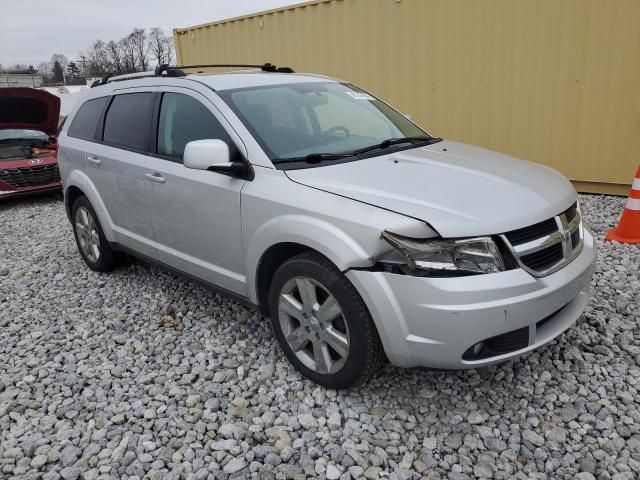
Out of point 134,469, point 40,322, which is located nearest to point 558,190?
point 134,469

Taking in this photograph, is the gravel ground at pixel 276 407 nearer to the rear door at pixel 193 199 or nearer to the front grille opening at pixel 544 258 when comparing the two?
the rear door at pixel 193 199

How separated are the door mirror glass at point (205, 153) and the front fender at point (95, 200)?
Result: 1782 millimetres

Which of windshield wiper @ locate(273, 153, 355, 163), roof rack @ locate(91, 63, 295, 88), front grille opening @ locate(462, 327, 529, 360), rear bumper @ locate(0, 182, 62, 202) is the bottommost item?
rear bumper @ locate(0, 182, 62, 202)

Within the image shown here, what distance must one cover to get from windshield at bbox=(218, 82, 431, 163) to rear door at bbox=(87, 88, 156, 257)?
0.92 meters

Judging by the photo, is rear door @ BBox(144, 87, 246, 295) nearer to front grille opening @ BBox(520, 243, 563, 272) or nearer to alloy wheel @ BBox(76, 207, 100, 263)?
alloy wheel @ BBox(76, 207, 100, 263)

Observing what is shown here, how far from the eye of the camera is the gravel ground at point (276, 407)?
2.29 meters

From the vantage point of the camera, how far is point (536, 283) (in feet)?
Result: 7.39

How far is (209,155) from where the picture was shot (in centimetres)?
273

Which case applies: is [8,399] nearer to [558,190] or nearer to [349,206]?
[349,206]

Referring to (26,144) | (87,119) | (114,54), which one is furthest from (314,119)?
(114,54)

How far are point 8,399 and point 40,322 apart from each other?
1098 millimetres

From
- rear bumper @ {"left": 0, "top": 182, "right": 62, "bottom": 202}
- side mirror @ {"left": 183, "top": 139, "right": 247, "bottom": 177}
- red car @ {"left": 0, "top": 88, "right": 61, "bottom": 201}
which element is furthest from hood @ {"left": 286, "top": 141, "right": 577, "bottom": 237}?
rear bumper @ {"left": 0, "top": 182, "right": 62, "bottom": 202}

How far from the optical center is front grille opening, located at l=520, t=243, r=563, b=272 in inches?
90.7

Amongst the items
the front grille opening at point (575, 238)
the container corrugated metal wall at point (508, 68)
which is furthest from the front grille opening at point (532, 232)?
the container corrugated metal wall at point (508, 68)
